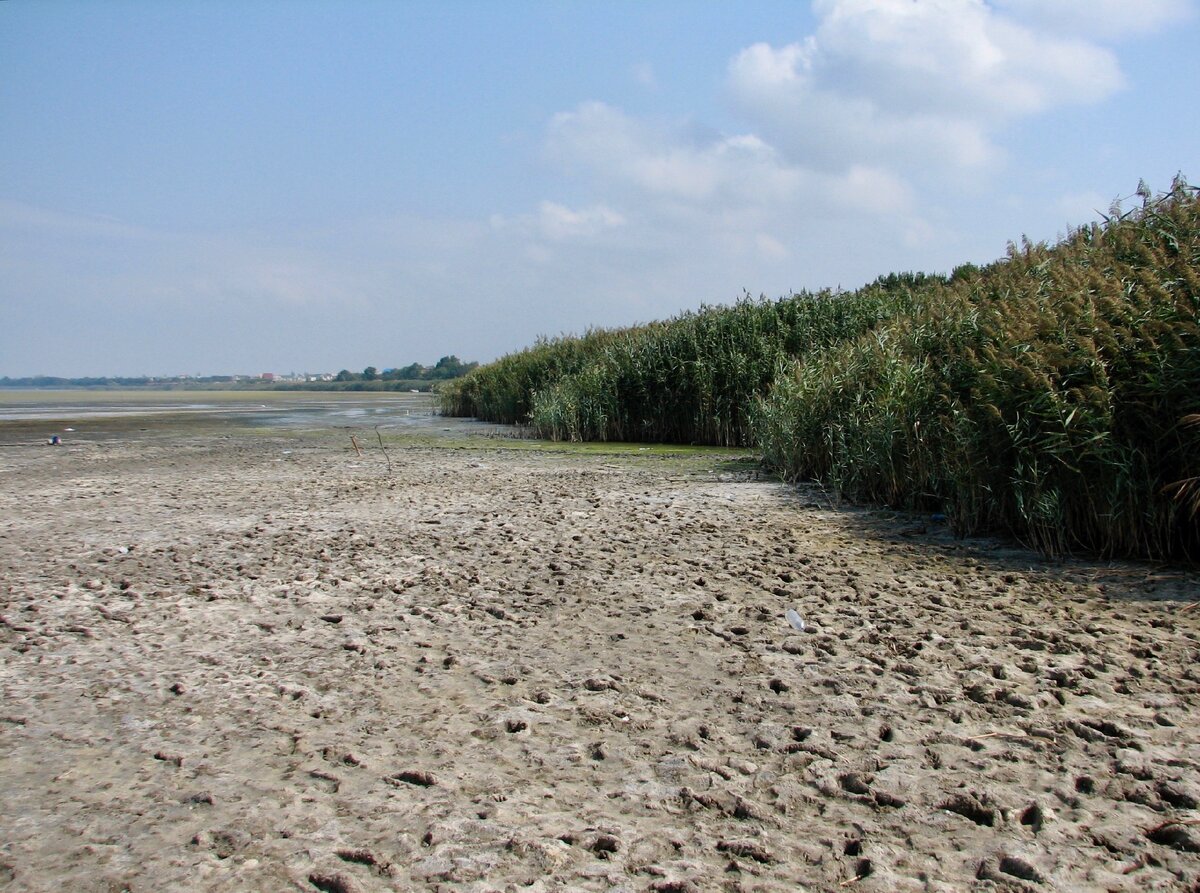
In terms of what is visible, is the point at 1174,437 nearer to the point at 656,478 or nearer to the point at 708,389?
the point at 656,478

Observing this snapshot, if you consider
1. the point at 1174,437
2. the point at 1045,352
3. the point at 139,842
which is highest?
the point at 1045,352

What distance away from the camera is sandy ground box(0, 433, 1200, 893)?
2785mm

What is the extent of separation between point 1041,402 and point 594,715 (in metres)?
5.07

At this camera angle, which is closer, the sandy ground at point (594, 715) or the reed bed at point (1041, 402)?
the sandy ground at point (594, 715)

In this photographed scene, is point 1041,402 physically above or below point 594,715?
above

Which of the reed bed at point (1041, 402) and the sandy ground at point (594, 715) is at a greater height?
the reed bed at point (1041, 402)

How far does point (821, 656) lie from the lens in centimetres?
468

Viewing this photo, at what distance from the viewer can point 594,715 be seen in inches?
155

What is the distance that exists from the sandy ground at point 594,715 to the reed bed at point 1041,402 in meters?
0.55

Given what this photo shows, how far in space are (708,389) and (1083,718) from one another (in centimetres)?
1379

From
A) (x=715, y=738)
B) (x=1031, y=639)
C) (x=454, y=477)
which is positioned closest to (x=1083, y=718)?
(x=1031, y=639)

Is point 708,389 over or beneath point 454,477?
over

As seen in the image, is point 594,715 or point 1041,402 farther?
point 1041,402

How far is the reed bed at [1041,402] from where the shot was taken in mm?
6734
